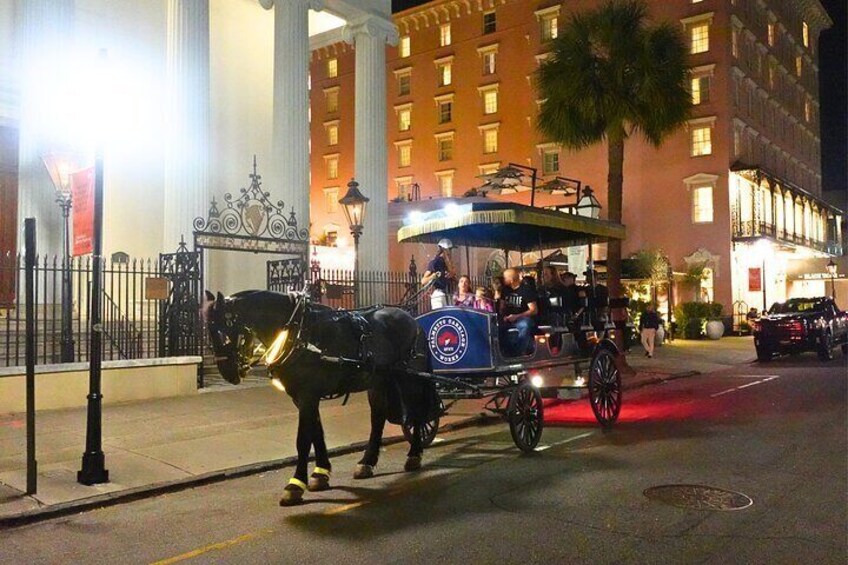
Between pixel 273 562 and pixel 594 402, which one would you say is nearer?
pixel 273 562

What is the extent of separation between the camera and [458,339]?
8859 mm

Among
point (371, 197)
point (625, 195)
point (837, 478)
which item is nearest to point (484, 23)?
point (625, 195)

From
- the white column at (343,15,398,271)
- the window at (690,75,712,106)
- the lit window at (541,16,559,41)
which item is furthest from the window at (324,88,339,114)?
the white column at (343,15,398,271)

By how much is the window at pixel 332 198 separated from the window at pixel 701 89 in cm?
2524

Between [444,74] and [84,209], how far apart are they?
42520mm

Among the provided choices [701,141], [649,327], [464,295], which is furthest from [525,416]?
[701,141]

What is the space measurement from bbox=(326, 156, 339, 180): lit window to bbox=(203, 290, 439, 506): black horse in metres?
45.8

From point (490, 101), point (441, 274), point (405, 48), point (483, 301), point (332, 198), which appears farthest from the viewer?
point (332, 198)

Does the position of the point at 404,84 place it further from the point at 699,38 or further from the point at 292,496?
the point at 292,496

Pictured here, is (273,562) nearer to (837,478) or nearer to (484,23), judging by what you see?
(837,478)

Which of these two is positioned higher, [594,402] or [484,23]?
[484,23]

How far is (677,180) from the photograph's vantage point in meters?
37.9

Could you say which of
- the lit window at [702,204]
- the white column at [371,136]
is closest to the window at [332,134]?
the lit window at [702,204]

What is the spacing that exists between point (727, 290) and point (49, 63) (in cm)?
3164
